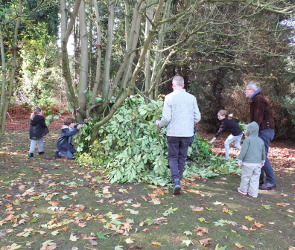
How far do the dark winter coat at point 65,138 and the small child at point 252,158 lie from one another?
3.93 metres

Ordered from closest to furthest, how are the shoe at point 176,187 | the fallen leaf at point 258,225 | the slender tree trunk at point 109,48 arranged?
the fallen leaf at point 258,225 < the shoe at point 176,187 < the slender tree trunk at point 109,48

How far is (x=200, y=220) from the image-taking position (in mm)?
3342

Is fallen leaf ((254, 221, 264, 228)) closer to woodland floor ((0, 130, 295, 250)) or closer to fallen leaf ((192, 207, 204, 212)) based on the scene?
woodland floor ((0, 130, 295, 250))

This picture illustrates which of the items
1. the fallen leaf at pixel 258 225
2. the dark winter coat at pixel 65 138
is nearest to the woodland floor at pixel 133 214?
the fallen leaf at pixel 258 225

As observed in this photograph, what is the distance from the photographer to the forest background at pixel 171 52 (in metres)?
6.34

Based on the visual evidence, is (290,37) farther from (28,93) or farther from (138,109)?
(28,93)

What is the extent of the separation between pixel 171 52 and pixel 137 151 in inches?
152

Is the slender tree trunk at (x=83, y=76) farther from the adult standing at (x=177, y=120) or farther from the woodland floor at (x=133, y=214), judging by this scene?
the adult standing at (x=177, y=120)

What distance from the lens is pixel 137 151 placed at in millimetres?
5398

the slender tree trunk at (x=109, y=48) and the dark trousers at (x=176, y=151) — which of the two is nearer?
the dark trousers at (x=176, y=151)

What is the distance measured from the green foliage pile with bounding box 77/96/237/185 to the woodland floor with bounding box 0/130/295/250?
34 cm

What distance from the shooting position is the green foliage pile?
197 inches

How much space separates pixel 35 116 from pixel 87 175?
8.51 feet

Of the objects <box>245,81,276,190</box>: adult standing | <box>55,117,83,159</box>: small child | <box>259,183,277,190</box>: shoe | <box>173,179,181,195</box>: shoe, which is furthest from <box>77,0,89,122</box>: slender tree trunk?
<box>259,183,277,190</box>: shoe
